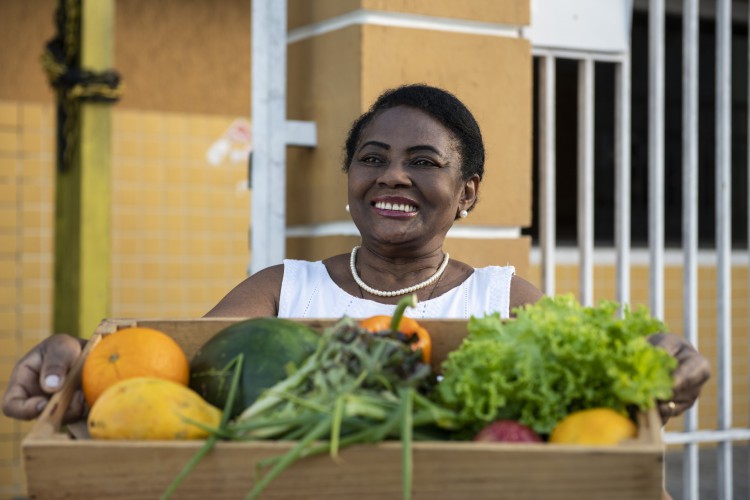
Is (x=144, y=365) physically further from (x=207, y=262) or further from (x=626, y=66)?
(x=207, y=262)

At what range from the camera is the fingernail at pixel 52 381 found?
1.56m

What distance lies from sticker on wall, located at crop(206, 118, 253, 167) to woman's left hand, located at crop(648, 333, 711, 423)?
490 cm

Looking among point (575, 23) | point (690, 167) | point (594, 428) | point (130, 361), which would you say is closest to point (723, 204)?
point (690, 167)

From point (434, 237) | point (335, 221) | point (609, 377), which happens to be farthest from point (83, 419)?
point (335, 221)

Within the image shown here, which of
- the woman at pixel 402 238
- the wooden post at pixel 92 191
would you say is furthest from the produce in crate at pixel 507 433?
the wooden post at pixel 92 191

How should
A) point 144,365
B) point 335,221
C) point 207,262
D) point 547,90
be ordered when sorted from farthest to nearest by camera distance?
1. point 207,262
2. point 547,90
3. point 335,221
4. point 144,365

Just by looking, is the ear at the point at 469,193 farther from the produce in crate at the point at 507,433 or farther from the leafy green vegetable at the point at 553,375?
the produce in crate at the point at 507,433

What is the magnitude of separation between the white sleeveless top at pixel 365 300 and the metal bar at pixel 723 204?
1428mm

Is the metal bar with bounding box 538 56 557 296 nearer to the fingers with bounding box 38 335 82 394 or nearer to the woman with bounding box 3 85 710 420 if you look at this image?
the woman with bounding box 3 85 710 420

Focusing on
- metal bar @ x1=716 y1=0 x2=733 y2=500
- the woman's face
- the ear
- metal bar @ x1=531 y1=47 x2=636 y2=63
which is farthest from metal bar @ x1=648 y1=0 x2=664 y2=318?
the woman's face

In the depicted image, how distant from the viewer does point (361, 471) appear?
1.24 m

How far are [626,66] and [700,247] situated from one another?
3623 mm

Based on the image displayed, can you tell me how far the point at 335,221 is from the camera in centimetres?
322

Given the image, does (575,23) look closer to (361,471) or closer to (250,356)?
(250,356)
